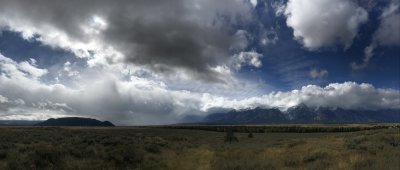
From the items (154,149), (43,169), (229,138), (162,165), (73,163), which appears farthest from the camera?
(229,138)

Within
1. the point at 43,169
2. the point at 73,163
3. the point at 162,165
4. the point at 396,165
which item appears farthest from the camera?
the point at 162,165

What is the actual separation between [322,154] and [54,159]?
620 inches

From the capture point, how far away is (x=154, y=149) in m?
30.3

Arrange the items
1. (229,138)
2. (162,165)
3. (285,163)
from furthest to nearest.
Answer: (229,138) → (162,165) → (285,163)

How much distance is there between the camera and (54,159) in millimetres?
18516

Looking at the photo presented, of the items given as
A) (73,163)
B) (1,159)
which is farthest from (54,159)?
(1,159)

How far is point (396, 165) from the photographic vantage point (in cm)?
1526

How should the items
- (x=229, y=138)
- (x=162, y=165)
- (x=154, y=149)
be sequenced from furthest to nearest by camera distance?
(x=229, y=138)
(x=154, y=149)
(x=162, y=165)

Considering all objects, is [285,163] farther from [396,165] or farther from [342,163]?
[396,165]

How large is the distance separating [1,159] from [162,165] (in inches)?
383

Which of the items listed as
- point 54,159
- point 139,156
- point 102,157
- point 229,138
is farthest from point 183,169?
point 229,138

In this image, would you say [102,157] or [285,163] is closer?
[285,163]

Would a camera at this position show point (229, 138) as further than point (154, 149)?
Yes

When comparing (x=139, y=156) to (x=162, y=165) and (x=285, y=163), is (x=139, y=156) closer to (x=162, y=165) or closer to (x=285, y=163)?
(x=162, y=165)
